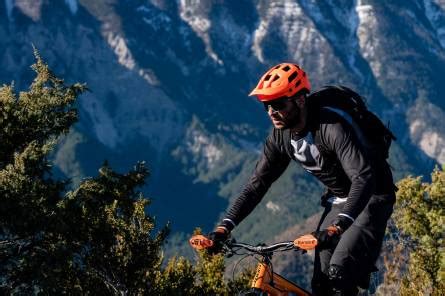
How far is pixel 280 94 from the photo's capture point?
9.48 meters

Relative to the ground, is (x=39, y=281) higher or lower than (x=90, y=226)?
higher

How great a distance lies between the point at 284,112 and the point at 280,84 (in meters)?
0.50

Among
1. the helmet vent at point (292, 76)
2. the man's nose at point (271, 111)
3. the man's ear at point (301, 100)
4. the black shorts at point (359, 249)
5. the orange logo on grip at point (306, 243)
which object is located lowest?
the black shorts at point (359, 249)

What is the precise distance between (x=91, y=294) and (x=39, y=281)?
164 inches

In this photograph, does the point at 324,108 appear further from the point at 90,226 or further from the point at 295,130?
the point at 90,226

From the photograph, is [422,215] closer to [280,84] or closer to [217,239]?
[217,239]

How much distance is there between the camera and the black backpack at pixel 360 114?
10.1 metres

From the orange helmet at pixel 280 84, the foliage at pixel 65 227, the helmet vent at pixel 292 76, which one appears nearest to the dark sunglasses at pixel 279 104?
the orange helmet at pixel 280 84

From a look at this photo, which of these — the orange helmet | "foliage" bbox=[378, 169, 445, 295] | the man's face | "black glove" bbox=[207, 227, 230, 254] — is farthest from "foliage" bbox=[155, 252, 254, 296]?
the orange helmet

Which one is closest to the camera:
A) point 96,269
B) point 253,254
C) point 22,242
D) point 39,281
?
point 253,254

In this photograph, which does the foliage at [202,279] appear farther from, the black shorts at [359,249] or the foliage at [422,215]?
the black shorts at [359,249]

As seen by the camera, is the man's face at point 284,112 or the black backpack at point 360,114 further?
the black backpack at point 360,114

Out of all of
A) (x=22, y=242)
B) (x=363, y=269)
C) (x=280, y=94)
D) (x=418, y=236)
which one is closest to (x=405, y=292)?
(x=363, y=269)

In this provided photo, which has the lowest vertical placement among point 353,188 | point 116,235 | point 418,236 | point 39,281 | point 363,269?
point 418,236
